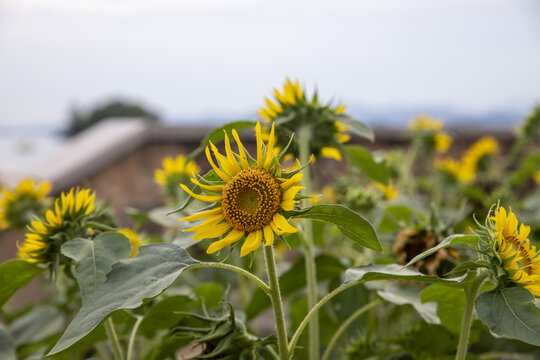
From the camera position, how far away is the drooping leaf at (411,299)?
49cm

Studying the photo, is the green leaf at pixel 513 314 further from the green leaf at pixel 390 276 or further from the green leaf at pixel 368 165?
the green leaf at pixel 368 165

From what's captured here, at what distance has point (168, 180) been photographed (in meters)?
0.92

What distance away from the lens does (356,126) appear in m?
0.54

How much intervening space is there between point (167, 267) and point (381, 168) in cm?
30

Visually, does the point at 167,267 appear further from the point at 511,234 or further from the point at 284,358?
the point at 511,234

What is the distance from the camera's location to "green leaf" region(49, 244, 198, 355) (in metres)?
0.36

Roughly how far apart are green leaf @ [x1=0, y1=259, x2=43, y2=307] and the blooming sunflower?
202mm

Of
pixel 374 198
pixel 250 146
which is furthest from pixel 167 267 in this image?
pixel 250 146

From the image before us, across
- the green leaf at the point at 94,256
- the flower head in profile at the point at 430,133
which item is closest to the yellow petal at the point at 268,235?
the green leaf at the point at 94,256

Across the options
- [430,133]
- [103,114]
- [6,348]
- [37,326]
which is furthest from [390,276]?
[103,114]

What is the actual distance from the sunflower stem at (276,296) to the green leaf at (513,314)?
0.14 metres

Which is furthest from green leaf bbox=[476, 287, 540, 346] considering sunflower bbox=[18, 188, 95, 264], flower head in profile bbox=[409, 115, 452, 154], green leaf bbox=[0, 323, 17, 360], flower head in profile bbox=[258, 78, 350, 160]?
flower head in profile bbox=[409, 115, 452, 154]

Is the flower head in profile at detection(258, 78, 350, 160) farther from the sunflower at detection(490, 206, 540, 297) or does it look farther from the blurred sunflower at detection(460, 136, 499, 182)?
the blurred sunflower at detection(460, 136, 499, 182)

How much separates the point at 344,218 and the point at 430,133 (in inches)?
34.3
